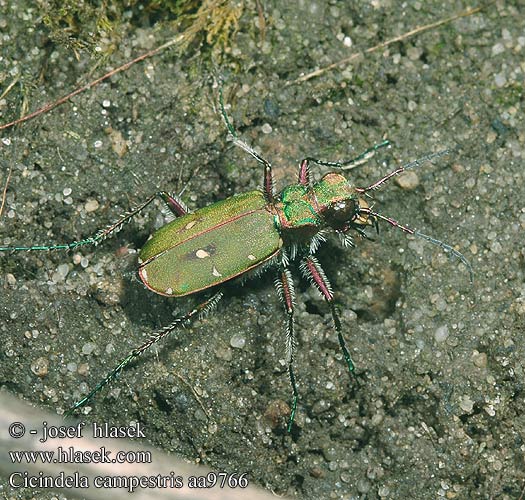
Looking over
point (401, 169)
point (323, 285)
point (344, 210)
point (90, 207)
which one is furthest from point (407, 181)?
point (90, 207)

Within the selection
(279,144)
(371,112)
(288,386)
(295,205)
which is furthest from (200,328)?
(371,112)

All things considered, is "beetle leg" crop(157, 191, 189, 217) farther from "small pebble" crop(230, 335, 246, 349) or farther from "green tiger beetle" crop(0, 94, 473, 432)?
"small pebble" crop(230, 335, 246, 349)

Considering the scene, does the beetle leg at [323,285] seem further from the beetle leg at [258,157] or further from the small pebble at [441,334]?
the small pebble at [441,334]

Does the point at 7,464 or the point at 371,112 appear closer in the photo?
the point at 7,464

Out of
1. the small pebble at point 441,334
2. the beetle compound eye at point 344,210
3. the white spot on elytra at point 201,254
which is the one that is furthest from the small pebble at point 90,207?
the small pebble at point 441,334

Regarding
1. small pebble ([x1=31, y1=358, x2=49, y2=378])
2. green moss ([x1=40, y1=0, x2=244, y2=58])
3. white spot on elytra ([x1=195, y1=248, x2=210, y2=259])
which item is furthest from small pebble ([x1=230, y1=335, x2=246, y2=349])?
green moss ([x1=40, y1=0, x2=244, y2=58])

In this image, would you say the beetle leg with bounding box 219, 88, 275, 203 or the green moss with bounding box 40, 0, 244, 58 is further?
the green moss with bounding box 40, 0, 244, 58

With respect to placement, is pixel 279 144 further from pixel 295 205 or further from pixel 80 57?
pixel 80 57

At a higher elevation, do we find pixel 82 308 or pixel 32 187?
pixel 32 187

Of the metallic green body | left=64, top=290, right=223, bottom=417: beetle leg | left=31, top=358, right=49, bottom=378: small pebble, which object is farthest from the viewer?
left=31, top=358, right=49, bottom=378: small pebble
